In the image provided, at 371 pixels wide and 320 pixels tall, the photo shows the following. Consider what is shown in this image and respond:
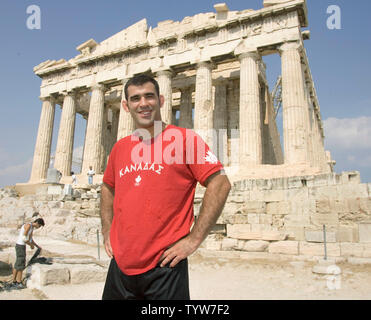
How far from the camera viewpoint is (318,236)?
9000 mm

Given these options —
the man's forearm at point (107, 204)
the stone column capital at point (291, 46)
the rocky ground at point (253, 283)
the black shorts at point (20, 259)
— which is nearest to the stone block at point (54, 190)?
the rocky ground at point (253, 283)

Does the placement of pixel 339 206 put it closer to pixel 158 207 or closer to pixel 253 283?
pixel 253 283

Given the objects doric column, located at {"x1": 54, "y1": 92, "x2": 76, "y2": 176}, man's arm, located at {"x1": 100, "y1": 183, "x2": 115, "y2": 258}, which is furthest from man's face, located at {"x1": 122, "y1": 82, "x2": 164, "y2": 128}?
doric column, located at {"x1": 54, "y1": 92, "x2": 76, "y2": 176}

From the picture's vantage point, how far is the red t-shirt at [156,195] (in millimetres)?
2031

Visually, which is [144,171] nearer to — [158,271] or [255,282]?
[158,271]

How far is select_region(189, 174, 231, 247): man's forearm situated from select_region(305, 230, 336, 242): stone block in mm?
8069

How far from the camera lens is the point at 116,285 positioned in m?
2.19

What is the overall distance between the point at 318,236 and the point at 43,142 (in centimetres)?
2263

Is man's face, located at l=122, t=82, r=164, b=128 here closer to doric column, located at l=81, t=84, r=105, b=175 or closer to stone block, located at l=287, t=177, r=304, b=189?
A: stone block, located at l=287, t=177, r=304, b=189

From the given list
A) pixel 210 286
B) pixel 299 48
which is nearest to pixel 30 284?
pixel 210 286

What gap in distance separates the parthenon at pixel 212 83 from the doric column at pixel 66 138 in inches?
3.1

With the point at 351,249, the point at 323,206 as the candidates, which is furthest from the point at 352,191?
the point at 351,249

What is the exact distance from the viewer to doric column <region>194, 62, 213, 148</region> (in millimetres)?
19000

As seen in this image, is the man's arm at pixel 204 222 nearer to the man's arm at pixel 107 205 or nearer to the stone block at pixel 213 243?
the man's arm at pixel 107 205
